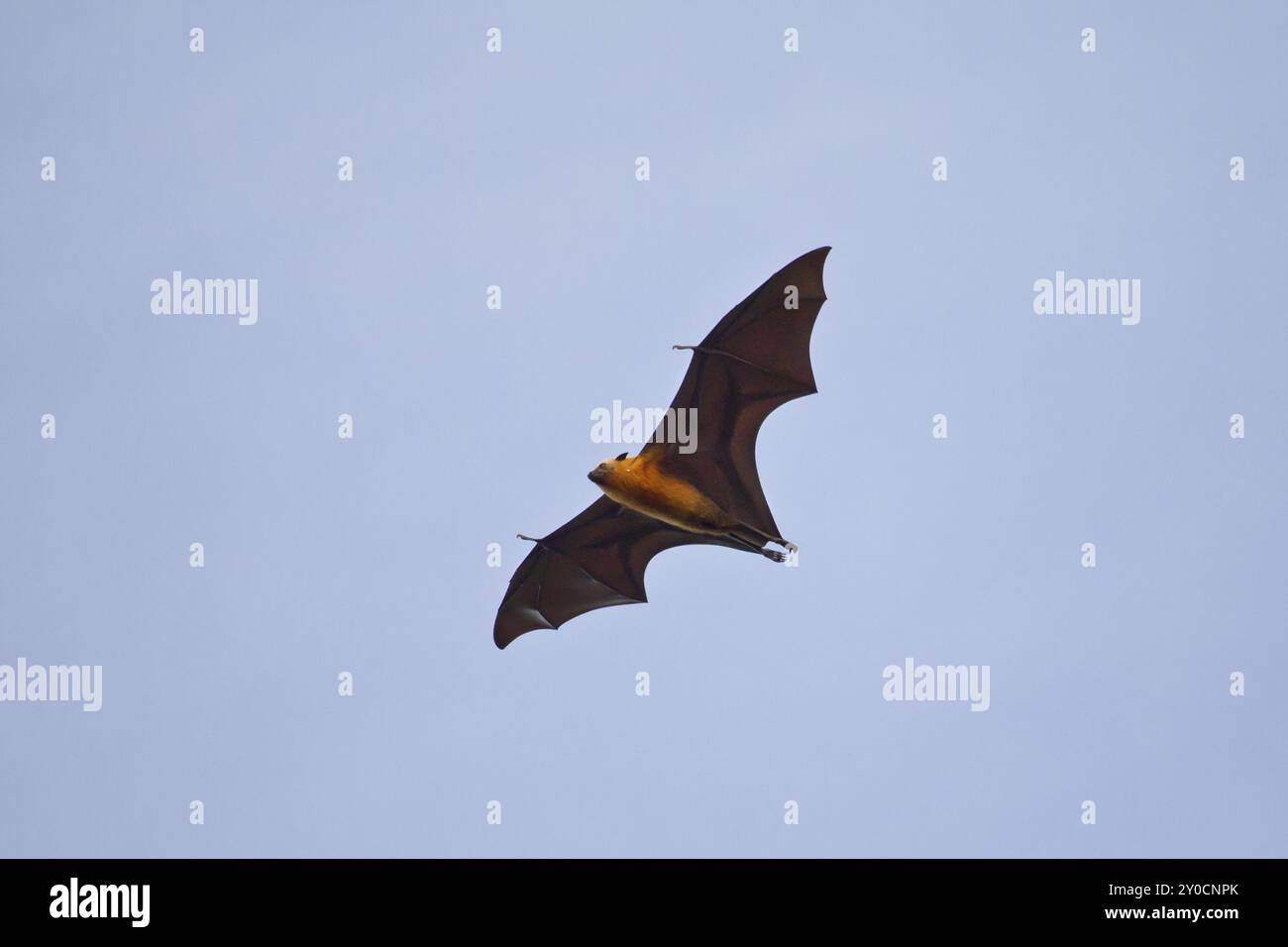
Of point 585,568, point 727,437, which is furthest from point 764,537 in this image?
point 585,568

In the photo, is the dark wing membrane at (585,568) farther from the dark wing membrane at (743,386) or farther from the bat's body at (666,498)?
the dark wing membrane at (743,386)

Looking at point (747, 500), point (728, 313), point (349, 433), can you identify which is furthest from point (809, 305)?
point (349, 433)

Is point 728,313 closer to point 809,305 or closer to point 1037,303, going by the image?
point 809,305

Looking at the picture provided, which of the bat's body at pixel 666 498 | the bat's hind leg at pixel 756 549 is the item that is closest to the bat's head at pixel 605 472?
the bat's body at pixel 666 498

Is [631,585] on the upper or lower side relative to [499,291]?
lower

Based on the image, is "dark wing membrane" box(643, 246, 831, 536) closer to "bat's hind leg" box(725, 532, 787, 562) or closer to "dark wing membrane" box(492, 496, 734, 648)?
"bat's hind leg" box(725, 532, 787, 562)
